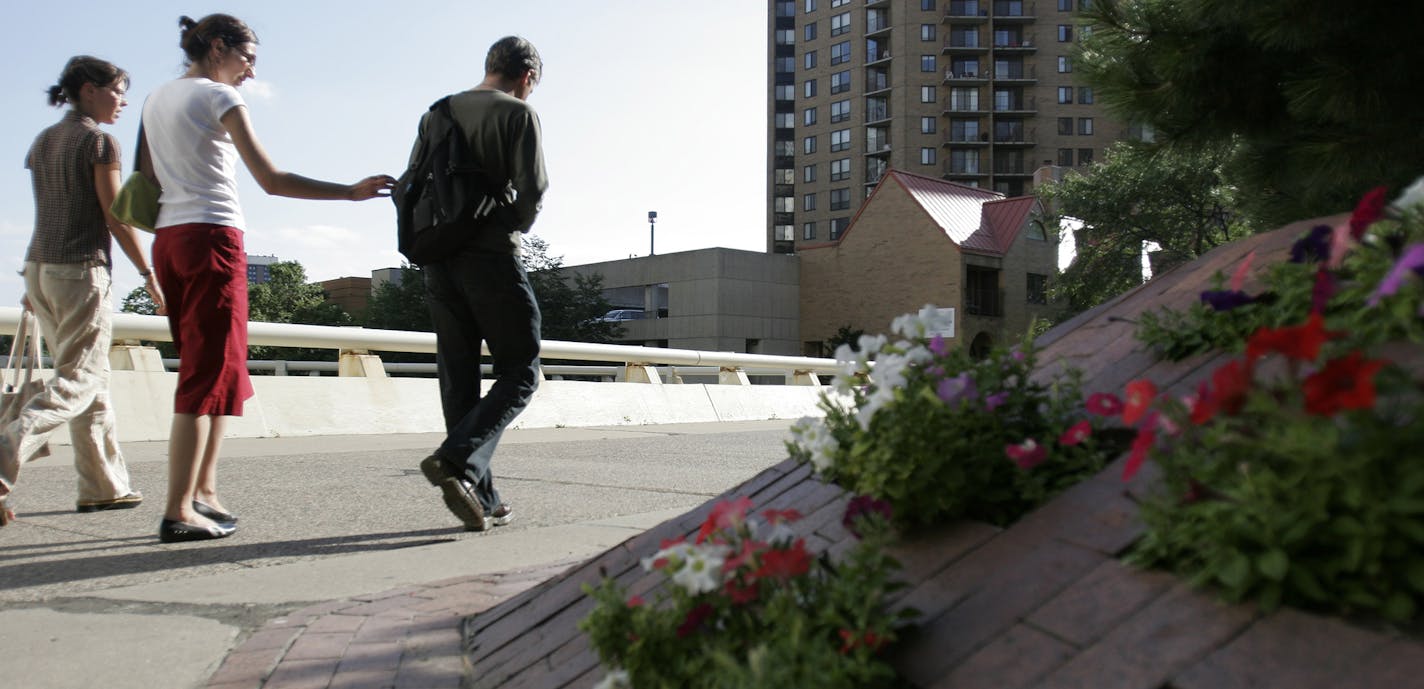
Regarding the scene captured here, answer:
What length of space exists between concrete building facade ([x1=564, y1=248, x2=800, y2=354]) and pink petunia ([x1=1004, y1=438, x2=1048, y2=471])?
59.7 m

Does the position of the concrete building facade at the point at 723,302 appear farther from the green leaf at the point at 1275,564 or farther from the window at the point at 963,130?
the green leaf at the point at 1275,564

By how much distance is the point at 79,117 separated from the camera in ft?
15.3

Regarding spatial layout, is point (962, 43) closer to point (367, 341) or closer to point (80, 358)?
point (367, 341)

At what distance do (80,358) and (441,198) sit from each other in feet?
5.90

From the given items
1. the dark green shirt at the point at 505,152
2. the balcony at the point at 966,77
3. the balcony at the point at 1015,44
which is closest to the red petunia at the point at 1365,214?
the dark green shirt at the point at 505,152

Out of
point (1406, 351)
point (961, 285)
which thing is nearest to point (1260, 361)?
point (1406, 351)

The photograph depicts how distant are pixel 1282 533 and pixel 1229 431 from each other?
5.6 inches

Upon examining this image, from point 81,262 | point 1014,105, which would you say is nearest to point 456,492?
point 81,262

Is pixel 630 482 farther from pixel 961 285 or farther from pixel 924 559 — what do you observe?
pixel 961 285

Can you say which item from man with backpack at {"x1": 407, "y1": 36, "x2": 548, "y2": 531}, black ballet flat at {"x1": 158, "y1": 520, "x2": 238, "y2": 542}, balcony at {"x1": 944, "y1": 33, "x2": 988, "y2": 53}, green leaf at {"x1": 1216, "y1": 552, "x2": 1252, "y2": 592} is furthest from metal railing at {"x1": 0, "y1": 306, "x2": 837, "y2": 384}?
balcony at {"x1": 944, "y1": 33, "x2": 988, "y2": 53}

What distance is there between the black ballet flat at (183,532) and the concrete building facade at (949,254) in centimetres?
4953

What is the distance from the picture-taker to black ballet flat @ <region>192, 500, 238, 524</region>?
4125 mm

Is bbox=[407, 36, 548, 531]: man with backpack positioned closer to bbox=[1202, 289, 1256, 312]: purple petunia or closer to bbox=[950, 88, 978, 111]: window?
bbox=[1202, 289, 1256, 312]: purple petunia

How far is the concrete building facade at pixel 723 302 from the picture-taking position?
61.9 m
